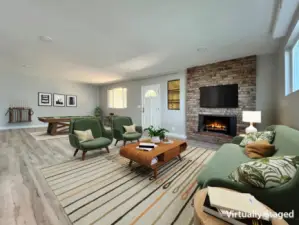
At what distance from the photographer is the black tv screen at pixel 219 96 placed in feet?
13.9

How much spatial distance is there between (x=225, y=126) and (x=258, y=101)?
3.66 ft

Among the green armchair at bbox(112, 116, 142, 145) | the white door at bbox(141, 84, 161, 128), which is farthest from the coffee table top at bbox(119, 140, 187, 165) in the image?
the white door at bbox(141, 84, 161, 128)

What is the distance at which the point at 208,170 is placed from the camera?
157 centimetres

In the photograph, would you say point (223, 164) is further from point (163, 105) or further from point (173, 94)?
point (163, 105)

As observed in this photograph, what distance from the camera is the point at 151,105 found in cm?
649

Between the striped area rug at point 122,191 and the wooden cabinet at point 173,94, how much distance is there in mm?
3062

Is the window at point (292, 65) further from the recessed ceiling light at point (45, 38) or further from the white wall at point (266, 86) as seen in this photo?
the recessed ceiling light at point (45, 38)

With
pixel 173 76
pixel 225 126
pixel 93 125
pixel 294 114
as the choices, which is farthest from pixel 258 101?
pixel 93 125

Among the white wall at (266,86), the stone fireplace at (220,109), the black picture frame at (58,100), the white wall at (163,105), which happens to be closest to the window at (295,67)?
the white wall at (266,86)

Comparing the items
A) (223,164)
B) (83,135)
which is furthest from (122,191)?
(83,135)

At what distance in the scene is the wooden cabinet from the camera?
18.5ft

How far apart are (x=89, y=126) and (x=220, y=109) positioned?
3.89 m

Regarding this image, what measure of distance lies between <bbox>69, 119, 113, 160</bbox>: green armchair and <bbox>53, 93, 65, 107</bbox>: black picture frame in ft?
19.0

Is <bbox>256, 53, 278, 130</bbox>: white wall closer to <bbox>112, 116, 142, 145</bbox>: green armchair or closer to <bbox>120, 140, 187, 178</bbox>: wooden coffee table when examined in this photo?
<bbox>120, 140, 187, 178</bbox>: wooden coffee table
